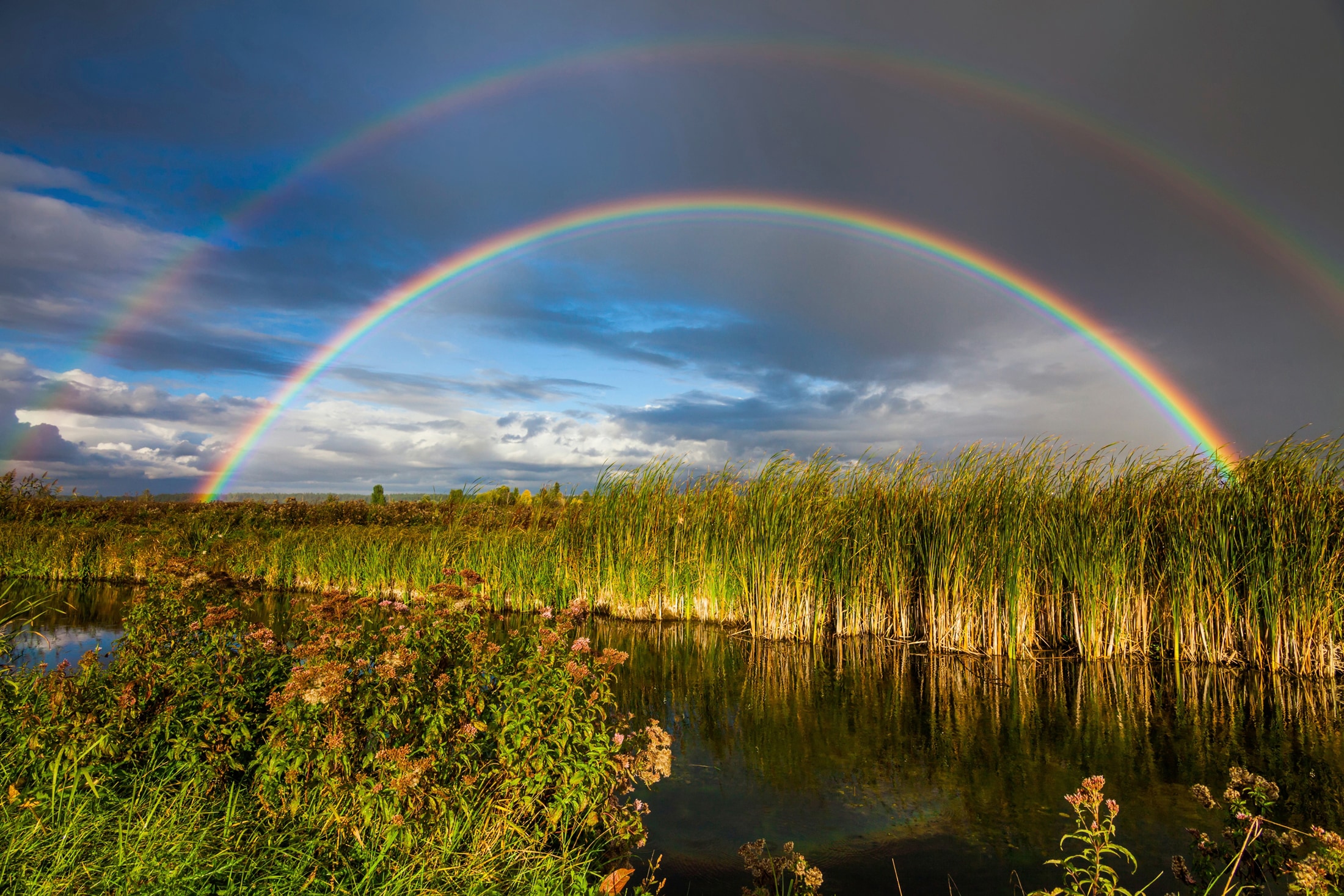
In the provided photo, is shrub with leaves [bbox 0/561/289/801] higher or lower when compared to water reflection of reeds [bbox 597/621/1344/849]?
higher

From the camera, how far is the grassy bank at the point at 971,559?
966cm

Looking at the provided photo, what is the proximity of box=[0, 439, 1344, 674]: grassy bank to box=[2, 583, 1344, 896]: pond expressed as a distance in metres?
0.68

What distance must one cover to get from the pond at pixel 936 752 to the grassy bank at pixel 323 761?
2.50 ft

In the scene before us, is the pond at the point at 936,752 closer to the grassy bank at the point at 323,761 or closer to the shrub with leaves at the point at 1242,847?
the grassy bank at the point at 323,761

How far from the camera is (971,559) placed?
1059cm

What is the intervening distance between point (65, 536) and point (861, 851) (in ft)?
69.9

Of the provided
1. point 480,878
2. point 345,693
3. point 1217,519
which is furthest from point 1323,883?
point 1217,519

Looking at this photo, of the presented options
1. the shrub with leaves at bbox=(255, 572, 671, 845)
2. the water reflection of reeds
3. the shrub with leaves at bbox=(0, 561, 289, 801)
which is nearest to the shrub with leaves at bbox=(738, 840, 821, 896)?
the shrub with leaves at bbox=(255, 572, 671, 845)

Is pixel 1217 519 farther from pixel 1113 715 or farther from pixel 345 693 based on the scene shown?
pixel 345 693

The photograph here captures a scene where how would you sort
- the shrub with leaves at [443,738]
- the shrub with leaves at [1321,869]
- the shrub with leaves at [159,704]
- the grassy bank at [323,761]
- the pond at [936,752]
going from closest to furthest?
1. the shrub with leaves at [1321,869]
2. the grassy bank at [323,761]
3. the shrub with leaves at [443,738]
4. the shrub with leaves at [159,704]
5. the pond at [936,752]

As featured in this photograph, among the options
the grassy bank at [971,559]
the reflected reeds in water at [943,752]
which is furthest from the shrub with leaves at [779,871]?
the grassy bank at [971,559]

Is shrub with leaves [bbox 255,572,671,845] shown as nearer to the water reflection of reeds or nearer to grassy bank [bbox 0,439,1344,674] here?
the water reflection of reeds

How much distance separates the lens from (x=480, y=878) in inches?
136

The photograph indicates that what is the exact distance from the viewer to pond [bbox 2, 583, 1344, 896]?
4.80m
